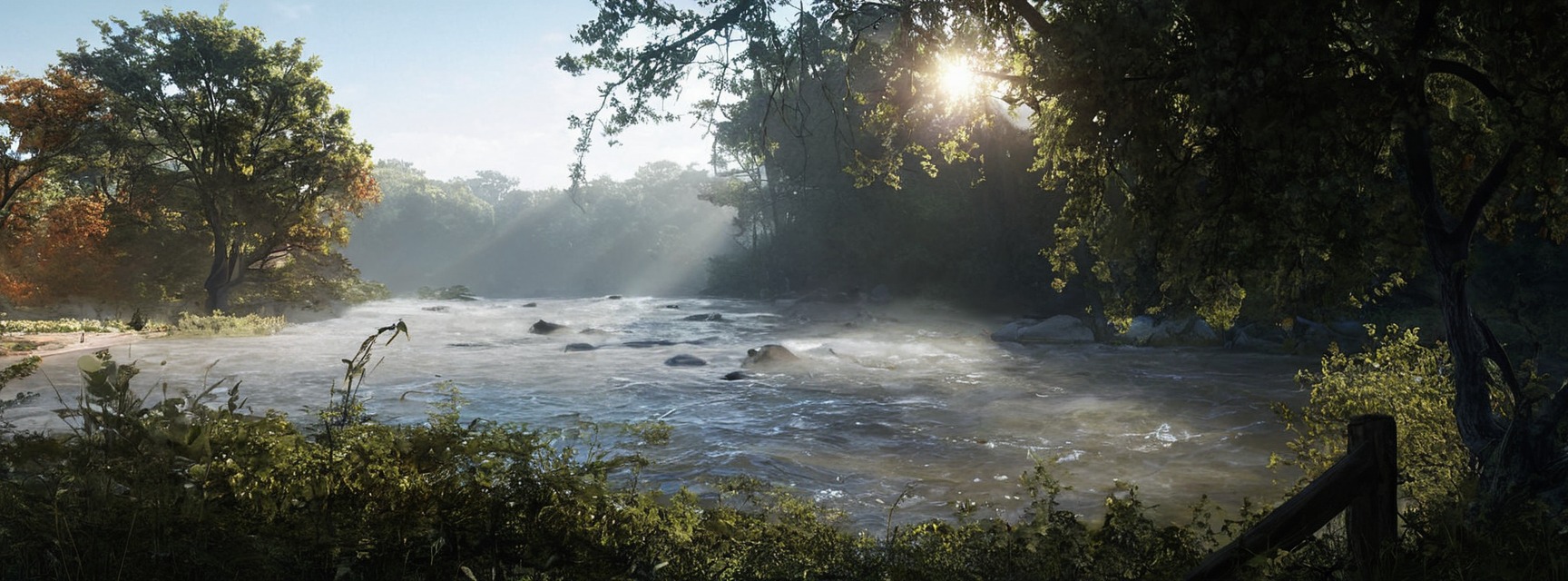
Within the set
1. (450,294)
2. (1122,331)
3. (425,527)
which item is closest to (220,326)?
(425,527)

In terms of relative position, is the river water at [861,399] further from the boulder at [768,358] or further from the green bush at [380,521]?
the green bush at [380,521]

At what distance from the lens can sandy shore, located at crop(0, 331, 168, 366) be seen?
A: 17609mm

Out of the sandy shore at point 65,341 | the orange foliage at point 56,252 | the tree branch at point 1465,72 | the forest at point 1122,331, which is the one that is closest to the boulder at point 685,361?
the forest at point 1122,331

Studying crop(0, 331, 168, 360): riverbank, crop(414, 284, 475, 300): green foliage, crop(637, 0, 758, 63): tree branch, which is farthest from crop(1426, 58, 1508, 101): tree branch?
crop(414, 284, 475, 300): green foliage

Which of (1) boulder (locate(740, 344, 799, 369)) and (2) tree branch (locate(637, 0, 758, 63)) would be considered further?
(1) boulder (locate(740, 344, 799, 369))

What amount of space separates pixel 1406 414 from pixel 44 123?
30.1m

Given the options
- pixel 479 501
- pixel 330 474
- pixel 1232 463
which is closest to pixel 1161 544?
pixel 479 501

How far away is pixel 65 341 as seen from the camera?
20.4 metres

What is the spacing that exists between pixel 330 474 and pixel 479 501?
814 mm

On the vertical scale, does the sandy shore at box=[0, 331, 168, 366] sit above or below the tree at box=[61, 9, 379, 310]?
below

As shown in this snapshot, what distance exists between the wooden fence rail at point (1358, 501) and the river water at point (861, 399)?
429 cm

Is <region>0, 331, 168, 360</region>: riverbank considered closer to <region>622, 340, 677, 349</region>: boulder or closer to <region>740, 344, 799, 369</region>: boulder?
<region>622, 340, 677, 349</region>: boulder

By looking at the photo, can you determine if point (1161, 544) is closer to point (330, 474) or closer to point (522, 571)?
point (522, 571)

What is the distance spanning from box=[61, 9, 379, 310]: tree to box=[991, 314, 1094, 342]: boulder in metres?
23.1
